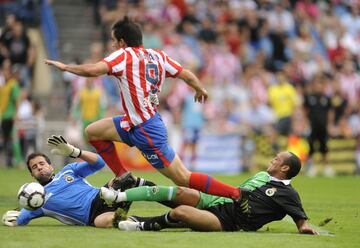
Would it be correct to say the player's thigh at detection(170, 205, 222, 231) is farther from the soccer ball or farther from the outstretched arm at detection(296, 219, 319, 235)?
the soccer ball

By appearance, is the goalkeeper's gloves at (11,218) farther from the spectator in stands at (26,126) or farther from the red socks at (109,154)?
the spectator in stands at (26,126)

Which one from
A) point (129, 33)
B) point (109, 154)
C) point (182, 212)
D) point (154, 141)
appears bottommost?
point (182, 212)

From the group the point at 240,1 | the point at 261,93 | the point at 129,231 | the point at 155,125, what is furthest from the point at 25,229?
the point at 240,1

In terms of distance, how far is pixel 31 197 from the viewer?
1077 cm

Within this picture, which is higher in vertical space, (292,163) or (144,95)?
(144,95)

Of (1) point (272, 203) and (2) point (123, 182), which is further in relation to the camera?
(2) point (123, 182)

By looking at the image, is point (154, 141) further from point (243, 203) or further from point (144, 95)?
point (243, 203)

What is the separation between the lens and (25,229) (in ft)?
35.6

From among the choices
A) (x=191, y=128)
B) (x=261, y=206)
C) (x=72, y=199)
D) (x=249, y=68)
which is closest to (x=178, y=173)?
(x=261, y=206)

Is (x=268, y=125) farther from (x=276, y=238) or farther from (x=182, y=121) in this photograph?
(x=276, y=238)

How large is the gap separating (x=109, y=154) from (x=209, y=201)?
162 centimetres

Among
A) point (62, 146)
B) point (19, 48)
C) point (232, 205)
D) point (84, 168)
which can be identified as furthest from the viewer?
point (19, 48)

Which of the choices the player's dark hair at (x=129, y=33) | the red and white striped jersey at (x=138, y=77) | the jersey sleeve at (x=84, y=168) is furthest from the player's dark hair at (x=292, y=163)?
the jersey sleeve at (x=84, y=168)

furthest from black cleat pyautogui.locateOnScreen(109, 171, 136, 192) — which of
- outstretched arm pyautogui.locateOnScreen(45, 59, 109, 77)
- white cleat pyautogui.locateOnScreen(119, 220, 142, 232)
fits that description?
outstretched arm pyautogui.locateOnScreen(45, 59, 109, 77)
